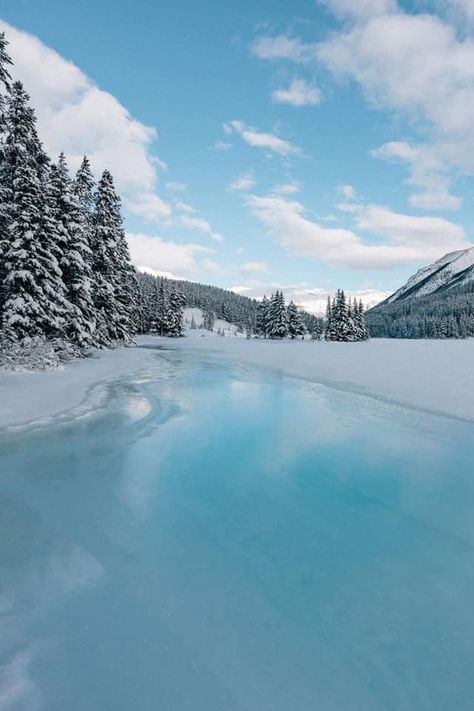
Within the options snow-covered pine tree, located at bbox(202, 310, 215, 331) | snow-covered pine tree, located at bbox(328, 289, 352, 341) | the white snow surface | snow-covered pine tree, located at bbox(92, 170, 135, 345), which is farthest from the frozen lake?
snow-covered pine tree, located at bbox(202, 310, 215, 331)

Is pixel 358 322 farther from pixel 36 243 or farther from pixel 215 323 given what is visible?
pixel 215 323

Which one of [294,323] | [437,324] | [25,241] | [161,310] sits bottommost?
[294,323]

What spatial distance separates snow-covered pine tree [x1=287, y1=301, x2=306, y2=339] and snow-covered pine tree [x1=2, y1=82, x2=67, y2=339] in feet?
158

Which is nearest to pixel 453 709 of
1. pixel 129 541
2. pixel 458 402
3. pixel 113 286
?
pixel 129 541

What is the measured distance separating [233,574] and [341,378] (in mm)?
15360

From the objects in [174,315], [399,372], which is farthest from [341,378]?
Answer: [174,315]

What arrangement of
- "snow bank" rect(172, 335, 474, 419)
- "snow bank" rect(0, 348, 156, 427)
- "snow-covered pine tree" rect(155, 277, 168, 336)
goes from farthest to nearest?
"snow-covered pine tree" rect(155, 277, 168, 336) < "snow bank" rect(172, 335, 474, 419) < "snow bank" rect(0, 348, 156, 427)

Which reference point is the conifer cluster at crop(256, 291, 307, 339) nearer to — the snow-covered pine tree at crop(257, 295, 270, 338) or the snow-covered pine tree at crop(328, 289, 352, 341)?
the snow-covered pine tree at crop(257, 295, 270, 338)

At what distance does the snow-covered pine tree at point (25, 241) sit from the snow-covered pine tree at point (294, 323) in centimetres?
4823

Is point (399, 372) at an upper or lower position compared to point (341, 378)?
upper

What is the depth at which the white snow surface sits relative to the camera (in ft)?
36.5

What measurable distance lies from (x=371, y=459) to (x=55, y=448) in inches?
242

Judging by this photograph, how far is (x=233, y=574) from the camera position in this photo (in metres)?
4.04

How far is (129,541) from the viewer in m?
4.60
